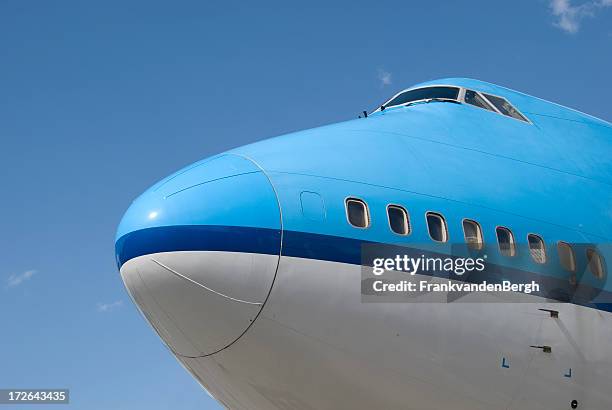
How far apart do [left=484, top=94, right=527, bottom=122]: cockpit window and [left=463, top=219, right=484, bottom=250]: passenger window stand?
125 inches

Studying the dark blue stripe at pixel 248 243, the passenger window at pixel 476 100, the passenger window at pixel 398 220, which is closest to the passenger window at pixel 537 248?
the dark blue stripe at pixel 248 243

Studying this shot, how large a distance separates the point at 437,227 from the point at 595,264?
8.24 ft

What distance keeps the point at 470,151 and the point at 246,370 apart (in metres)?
4.15

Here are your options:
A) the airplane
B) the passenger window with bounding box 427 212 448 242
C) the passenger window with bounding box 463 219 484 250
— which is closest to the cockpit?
the airplane

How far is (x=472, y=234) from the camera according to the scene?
31.8 feet

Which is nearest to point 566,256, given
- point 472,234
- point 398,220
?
point 472,234

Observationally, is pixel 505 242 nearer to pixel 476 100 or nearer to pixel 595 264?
pixel 595 264

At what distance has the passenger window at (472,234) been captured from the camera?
965cm

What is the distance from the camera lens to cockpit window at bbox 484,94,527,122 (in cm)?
1238

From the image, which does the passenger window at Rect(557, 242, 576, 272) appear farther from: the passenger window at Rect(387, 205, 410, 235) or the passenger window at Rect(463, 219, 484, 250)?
the passenger window at Rect(387, 205, 410, 235)

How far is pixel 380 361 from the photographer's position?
29.1 ft

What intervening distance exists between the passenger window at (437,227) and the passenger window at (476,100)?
3.45m

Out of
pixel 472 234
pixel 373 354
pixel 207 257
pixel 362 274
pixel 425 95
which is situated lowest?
pixel 373 354

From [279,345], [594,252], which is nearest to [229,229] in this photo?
[279,345]
